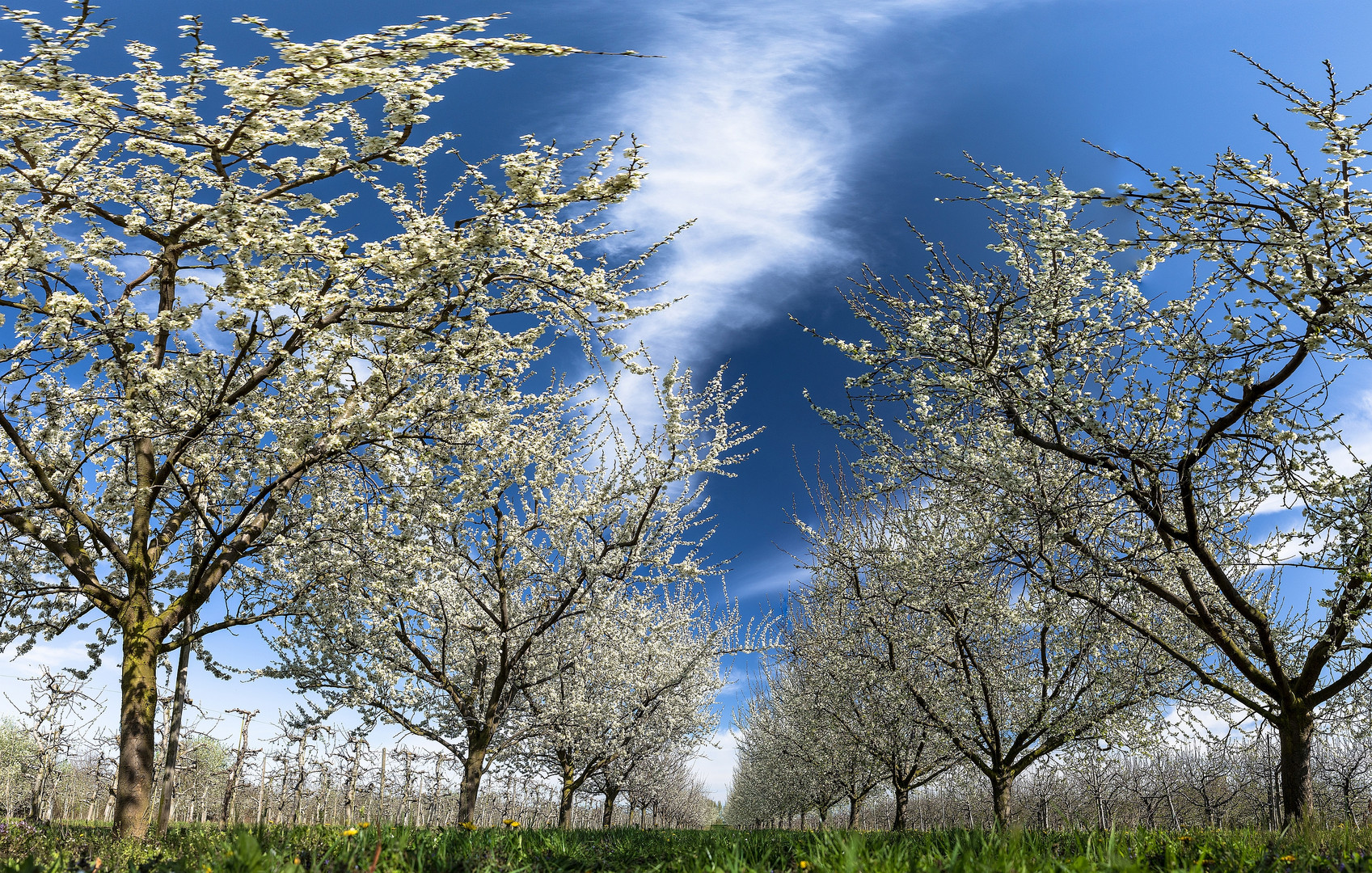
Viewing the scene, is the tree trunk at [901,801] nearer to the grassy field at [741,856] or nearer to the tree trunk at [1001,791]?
the tree trunk at [1001,791]

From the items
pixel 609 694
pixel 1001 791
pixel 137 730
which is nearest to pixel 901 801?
pixel 1001 791

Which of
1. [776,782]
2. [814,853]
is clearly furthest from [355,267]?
[776,782]

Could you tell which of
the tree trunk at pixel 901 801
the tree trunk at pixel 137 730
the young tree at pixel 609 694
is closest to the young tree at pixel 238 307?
the tree trunk at pixel 137 730

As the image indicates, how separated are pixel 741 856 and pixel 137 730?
773 cm

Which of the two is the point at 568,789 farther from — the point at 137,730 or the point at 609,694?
the point at 137,730

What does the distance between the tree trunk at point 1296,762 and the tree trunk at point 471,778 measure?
10079mm

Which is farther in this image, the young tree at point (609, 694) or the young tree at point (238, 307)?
the young tree at point (609, 694)

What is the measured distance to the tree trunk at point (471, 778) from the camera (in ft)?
34.9

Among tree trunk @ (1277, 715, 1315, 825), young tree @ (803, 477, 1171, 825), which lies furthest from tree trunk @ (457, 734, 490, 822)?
tree trunk @ (1277, 715, 1315, 825)

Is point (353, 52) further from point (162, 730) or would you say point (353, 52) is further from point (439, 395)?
point (162, 730)

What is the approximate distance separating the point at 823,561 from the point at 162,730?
1635 centimetres

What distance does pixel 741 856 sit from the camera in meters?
3.30

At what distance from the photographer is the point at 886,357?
312 inches

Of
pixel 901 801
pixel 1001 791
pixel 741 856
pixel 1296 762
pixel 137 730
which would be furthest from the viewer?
pixel 901 801
